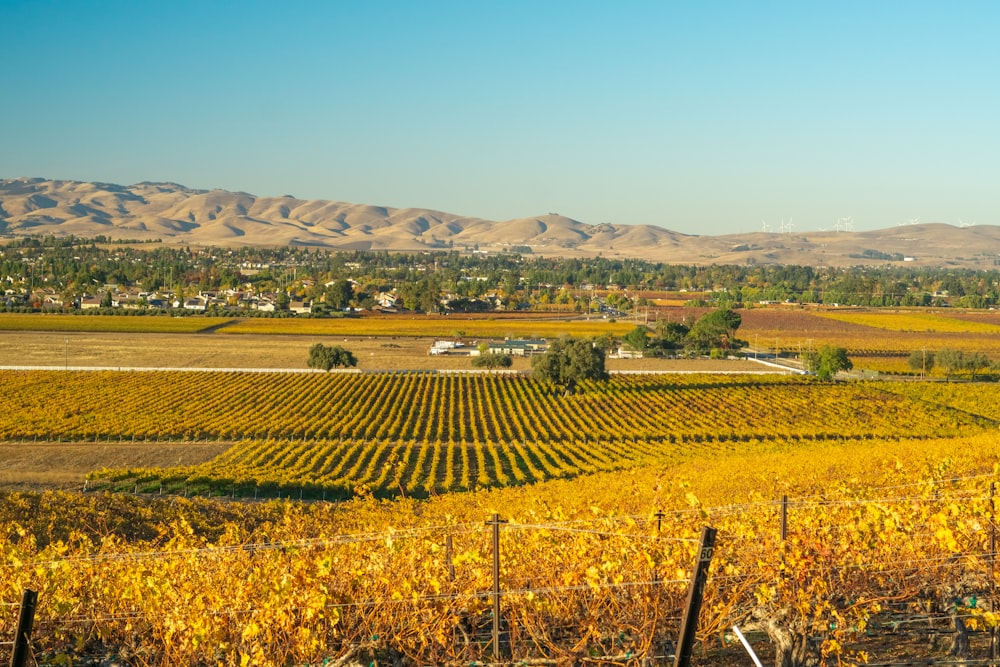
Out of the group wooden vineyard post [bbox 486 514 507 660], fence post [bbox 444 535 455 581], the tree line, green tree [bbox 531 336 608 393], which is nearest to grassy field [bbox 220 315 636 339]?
the tree line

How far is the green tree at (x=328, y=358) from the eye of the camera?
59.1 metres

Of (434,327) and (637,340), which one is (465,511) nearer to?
(637,340)

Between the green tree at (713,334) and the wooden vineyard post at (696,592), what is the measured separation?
7167 centimetres

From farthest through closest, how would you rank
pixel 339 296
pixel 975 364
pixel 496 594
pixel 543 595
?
pixel 339 296, pixel 975 364, pixel 543 595, pixel 496 594

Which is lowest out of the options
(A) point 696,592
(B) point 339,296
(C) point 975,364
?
(B) point 339,296

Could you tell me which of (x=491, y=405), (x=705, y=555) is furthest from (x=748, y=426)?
(x=705, y=555)

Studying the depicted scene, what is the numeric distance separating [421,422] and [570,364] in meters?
12.1

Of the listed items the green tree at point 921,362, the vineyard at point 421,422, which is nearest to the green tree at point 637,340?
the vineyard at point 421,422

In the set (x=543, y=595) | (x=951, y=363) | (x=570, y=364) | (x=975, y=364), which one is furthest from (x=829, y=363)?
(x=543, y=595)

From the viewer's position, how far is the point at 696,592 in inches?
185

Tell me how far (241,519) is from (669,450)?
19.0 m

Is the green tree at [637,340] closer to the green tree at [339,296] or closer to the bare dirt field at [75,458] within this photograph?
the bare dirt field at [75,458]

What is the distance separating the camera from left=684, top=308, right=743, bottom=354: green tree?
7700cm

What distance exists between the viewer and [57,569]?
718cm
